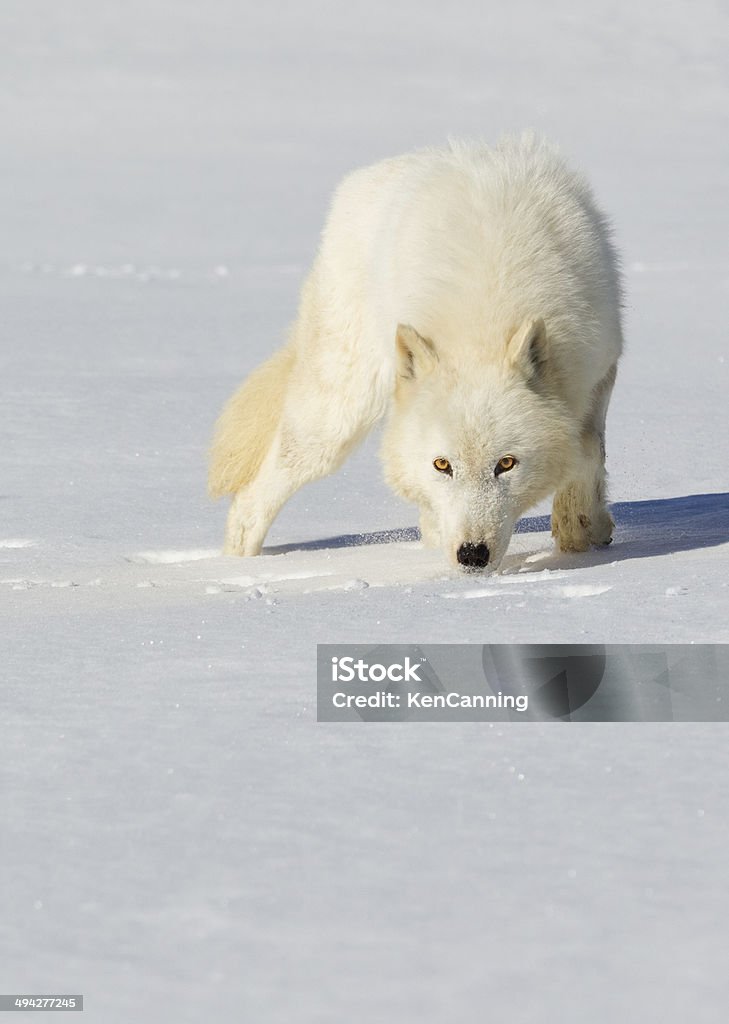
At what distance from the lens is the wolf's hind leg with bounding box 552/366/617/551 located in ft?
16.9

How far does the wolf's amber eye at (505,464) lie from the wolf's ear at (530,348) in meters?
0.26

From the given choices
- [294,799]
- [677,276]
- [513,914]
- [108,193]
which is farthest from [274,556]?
[108,193]

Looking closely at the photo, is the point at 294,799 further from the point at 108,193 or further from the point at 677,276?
the point at 108,193

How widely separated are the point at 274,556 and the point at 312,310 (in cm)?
99

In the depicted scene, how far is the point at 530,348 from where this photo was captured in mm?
4527

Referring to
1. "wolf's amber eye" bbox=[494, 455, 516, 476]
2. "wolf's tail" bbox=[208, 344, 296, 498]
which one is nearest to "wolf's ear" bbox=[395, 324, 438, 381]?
"wolf's amber eye" bbox=[494, 455, 516, 476]

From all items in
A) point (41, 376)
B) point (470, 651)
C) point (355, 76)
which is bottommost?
point (355, 76)

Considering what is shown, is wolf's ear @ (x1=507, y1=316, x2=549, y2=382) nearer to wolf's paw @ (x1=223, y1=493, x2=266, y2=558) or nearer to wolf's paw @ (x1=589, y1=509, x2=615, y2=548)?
wolf's paw @ (x1=589, y1=509, x2=615, y2=548)

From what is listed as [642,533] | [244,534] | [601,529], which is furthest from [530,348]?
[244,534]

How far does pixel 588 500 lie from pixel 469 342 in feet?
2.85

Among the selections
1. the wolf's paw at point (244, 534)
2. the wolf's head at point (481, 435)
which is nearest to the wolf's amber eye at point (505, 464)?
the wolf's head at point (481, 435)

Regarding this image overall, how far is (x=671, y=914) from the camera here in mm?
2115

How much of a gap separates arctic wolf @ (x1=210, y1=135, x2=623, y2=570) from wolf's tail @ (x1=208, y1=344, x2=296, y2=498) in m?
0.26

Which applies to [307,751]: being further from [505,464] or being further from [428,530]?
[428,530]
